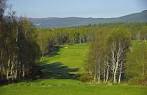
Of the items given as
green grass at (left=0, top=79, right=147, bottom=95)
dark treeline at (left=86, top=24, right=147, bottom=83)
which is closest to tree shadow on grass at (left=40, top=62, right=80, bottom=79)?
dark treeline at (left=86, top=24, right=147, bottom=83)

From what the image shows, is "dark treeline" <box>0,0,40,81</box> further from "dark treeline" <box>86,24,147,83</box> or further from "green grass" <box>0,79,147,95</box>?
"green grass" <box>0,79,147,95</box>

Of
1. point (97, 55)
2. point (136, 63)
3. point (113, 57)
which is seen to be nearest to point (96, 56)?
point (97, 55)

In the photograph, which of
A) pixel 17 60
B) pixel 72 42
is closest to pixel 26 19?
pixel 17 60

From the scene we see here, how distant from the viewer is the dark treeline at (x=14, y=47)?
4309 centimetres

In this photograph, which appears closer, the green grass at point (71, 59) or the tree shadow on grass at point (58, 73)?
the tree shadow on grass at point (58, 73)

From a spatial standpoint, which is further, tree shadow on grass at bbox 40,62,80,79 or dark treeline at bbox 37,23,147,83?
tree shadow on grass at bbox 40,62,80,79

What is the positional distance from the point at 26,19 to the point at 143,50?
65.1ft

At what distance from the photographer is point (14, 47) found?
46.5m

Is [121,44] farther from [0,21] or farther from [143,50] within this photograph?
[0,21]

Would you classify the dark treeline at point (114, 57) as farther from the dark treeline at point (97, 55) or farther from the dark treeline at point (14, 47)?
the dark treeline at point (14, 47)

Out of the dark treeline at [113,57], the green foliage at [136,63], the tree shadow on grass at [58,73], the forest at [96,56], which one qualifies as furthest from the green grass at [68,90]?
the green foliage at [136,63]

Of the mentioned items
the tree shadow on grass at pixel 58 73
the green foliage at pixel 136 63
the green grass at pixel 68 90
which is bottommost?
the tree shadow on grass at pixel 58 73

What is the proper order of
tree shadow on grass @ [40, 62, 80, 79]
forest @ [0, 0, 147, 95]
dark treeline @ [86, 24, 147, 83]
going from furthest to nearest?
tree shadow on grass @ [40, 62, 80, 79], dark treeline @ [86, 24, 147, 83], forest @ [0, 0, 147, 95]

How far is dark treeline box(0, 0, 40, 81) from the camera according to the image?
4309 centimetres
